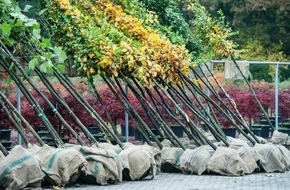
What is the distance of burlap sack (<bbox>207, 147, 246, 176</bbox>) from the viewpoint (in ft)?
39.2

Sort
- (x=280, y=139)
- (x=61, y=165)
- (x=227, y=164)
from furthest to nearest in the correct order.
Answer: (x=280, y=139) < (x=227, y=164) < (x=61, y=165)

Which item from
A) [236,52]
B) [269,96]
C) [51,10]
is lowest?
[269,96]

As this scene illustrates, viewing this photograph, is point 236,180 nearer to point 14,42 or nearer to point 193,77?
point 14,42

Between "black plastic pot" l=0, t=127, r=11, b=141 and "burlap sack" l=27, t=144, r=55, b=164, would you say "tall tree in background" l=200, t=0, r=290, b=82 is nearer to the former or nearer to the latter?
"black plastic pot" l=0, t=127, r=11, b=141

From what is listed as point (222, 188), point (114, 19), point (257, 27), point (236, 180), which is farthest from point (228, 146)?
point (257, 27)

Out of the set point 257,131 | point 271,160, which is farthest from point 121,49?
point 257,131

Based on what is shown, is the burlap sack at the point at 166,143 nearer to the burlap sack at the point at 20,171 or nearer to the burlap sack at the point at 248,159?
the burlap sack at the point at 248,159

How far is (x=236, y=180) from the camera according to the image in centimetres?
1140

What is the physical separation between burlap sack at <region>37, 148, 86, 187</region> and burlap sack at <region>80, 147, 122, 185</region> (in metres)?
0.31

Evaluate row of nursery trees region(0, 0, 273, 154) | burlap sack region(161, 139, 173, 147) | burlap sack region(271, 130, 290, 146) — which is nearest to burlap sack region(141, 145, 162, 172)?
row of nursery trees region(0, 0, 273, 154)

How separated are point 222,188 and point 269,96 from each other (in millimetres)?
10380

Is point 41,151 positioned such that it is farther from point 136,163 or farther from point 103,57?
point 103,57

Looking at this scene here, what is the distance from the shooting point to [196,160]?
39.8 ft

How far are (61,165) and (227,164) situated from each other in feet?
9.71
